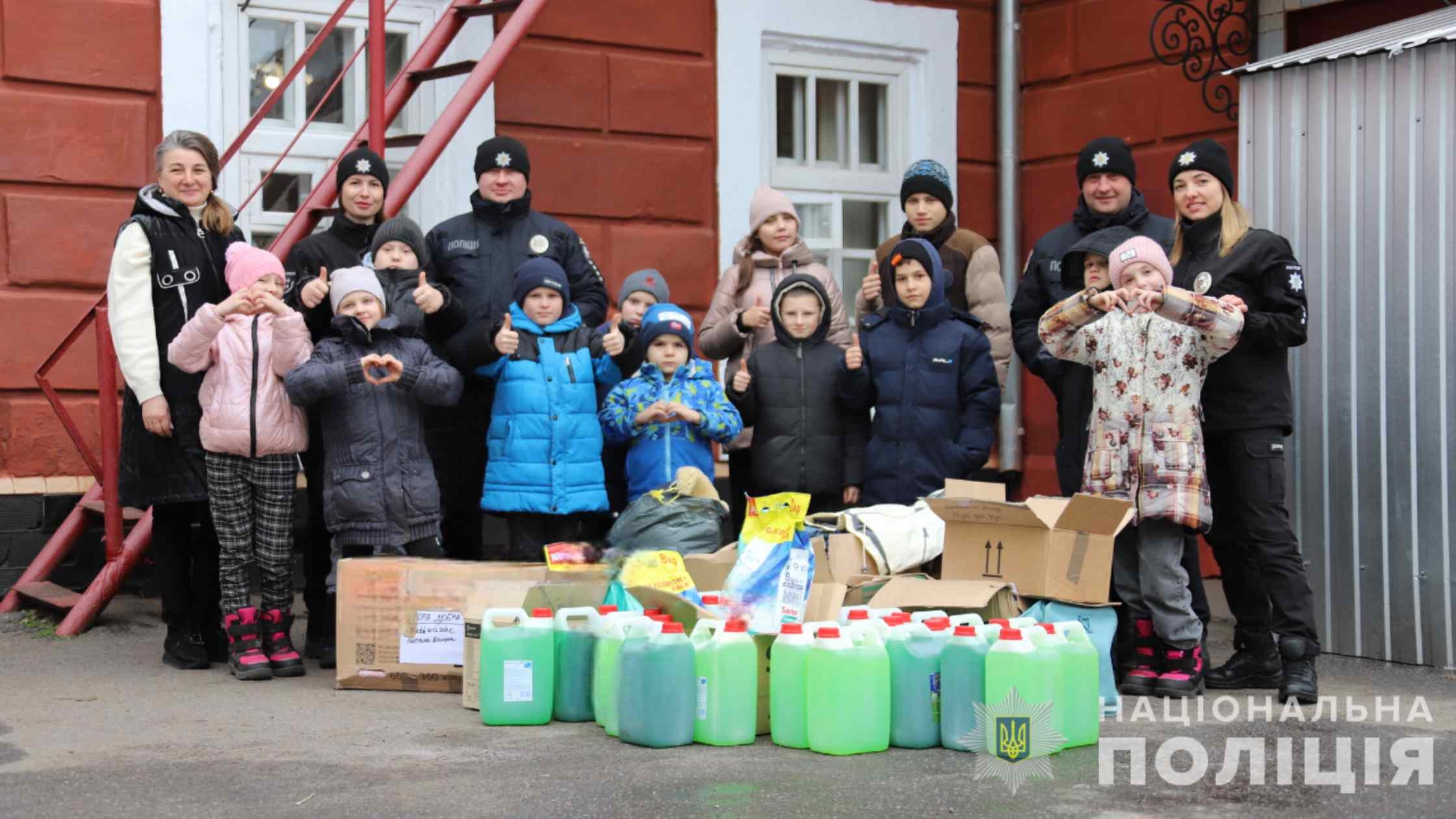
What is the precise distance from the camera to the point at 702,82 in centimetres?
874

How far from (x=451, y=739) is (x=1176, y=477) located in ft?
7.91

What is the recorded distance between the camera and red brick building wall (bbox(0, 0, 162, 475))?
7117 mm

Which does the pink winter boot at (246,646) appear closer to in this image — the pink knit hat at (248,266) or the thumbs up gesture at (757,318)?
the pink knit hat at (248,266)

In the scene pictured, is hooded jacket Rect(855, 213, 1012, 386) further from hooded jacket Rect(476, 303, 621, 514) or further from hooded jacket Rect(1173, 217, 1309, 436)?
hooded jacket Rect(476, 303, 621, 514)

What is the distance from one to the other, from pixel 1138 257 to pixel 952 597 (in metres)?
1.26

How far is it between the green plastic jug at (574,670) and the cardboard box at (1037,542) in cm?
123

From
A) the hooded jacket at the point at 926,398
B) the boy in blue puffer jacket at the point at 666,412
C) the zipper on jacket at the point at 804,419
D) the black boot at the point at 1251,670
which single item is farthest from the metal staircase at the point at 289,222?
the black boot at the point at 1251,670

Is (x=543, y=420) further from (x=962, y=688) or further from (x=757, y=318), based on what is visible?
(x=962, y=688)

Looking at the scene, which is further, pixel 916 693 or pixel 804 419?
pixel 804 419

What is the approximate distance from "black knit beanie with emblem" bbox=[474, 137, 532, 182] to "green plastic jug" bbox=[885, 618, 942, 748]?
2775 mm

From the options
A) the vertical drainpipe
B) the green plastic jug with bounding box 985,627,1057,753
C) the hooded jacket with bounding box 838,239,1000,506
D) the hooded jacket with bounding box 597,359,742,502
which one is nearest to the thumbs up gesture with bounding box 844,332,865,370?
the hooded jacket with bounding box 838,239,1000,506

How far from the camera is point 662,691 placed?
460 cm

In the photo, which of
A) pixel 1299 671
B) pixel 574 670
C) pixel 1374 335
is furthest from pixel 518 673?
pixel 1374 335

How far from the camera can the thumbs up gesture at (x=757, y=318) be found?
6.66 metres
